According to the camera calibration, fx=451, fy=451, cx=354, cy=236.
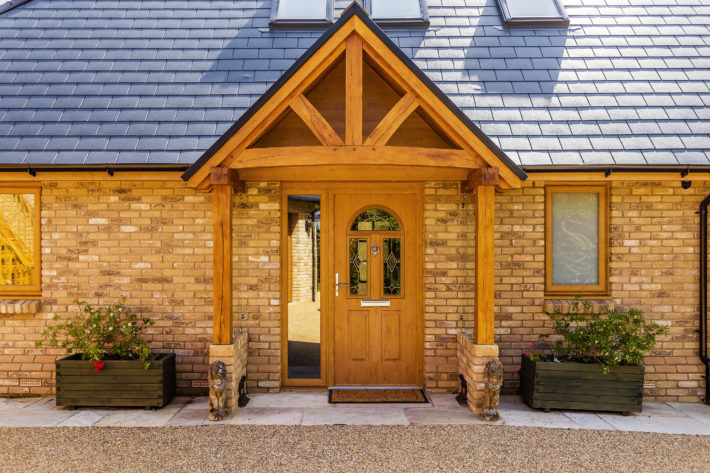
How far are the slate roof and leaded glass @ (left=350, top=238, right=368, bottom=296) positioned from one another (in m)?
2.18

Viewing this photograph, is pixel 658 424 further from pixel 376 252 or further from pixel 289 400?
pixel 289 400

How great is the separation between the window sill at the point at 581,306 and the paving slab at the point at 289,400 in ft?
9.69

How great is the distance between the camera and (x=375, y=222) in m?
5.96

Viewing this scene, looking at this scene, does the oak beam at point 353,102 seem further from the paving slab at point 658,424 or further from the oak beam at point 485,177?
the paving slab at point 658,424

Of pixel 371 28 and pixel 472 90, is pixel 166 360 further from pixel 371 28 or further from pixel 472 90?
pixel 472 90

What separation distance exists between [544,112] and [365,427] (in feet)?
14.6

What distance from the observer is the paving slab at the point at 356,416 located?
188 inches

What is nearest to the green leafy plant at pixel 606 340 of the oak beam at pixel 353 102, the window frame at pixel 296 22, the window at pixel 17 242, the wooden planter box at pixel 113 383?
the oak beam at pixel 353 102

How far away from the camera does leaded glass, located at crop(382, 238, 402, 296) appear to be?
19.5 feet

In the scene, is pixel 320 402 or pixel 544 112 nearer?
pixel 320 402

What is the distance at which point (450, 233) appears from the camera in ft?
19.0

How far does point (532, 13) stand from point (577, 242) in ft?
13.0

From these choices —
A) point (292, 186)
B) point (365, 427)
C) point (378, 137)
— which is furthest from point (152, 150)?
point (365, 427)

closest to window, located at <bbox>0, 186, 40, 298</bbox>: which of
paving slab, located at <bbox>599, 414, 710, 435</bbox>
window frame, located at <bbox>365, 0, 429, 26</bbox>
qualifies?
window frame, located at <bbox>365, 0, 429, 26</bbox>
